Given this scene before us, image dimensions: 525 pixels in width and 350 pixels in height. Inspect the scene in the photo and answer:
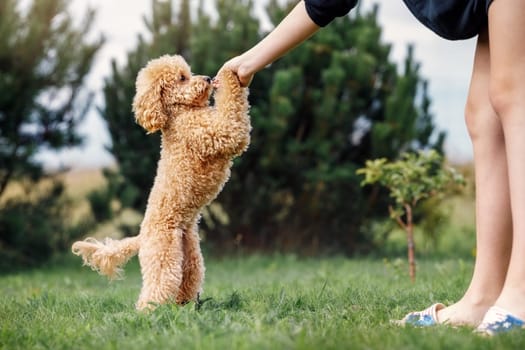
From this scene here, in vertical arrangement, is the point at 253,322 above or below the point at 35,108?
below

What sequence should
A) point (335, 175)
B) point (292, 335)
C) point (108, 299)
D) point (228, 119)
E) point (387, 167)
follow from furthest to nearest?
point (335, 175) → point (387, 167) → point (108, 299) → point (228, 119) → point (292, 335)

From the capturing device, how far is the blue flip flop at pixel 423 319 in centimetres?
265

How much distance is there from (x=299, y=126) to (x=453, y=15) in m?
4.85

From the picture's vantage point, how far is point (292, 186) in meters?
7.44

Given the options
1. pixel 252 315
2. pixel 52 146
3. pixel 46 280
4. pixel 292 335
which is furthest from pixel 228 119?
pixel 52 146

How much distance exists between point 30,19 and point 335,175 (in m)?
3.55

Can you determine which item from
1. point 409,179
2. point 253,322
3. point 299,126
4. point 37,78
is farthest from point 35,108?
point 253,322

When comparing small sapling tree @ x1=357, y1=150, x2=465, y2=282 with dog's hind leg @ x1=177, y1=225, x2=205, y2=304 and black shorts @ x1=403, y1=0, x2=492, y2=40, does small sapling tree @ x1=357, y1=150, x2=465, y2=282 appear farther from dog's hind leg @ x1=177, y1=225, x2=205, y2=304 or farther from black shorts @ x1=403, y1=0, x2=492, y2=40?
black shorts @ x1=403, y1=0, x2=492, y2=40

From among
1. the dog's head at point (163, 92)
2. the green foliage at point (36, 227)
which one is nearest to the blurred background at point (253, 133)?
the green foliage at point (36, 227)

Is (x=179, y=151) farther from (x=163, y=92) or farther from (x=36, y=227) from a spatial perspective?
(x=36, y=227)

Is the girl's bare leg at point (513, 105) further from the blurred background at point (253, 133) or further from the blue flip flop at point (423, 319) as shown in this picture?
the blurred background at point (253, 133)

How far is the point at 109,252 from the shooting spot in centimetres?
333

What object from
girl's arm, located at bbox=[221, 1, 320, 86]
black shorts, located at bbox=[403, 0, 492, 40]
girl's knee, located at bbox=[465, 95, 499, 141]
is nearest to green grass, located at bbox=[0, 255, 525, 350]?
girl's knee, located at bbox=[465, 95, 499, 141]

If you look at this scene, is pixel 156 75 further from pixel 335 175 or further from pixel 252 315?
pixel 335 175
